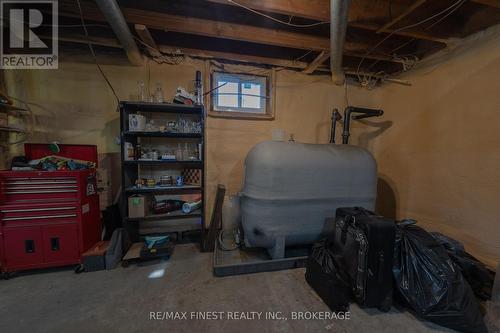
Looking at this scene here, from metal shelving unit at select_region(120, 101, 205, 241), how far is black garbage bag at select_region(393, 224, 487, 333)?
180cm

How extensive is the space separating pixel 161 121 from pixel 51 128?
1175 millimetres

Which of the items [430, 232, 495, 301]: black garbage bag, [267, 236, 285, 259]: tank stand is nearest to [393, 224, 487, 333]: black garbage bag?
[430, 232, 495, 301]: black garbage bag

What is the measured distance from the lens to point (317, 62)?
92.4 inches

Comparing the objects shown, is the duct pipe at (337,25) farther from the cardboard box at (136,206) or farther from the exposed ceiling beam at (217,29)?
the cardboard box at (136,206)

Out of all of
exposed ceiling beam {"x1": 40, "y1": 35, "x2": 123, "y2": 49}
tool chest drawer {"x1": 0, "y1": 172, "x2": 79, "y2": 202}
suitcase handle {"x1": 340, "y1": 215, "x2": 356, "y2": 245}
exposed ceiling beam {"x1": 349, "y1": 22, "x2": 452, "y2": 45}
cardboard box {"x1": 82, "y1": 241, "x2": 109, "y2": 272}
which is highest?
exposed ceiling beam {"x1": 349, "y1": 22, "x2": 452, "y2": 45}

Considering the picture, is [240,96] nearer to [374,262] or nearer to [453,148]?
[374,262]

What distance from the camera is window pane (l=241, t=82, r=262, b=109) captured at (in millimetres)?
2586

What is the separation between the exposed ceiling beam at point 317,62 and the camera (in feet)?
7.21

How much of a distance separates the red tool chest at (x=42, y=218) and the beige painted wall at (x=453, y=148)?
3.53 meters

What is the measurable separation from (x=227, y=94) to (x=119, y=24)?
125cm

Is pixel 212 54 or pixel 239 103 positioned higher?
pixel 212 54

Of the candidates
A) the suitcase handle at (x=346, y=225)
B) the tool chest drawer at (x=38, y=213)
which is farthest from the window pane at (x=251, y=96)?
the tool chest drawer at (x=38, y=213)

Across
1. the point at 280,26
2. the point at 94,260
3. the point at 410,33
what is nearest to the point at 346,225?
the point at 410,33

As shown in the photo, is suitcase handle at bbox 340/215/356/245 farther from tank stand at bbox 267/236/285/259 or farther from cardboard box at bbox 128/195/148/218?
cardboard box at bbox 128/195/148/218
